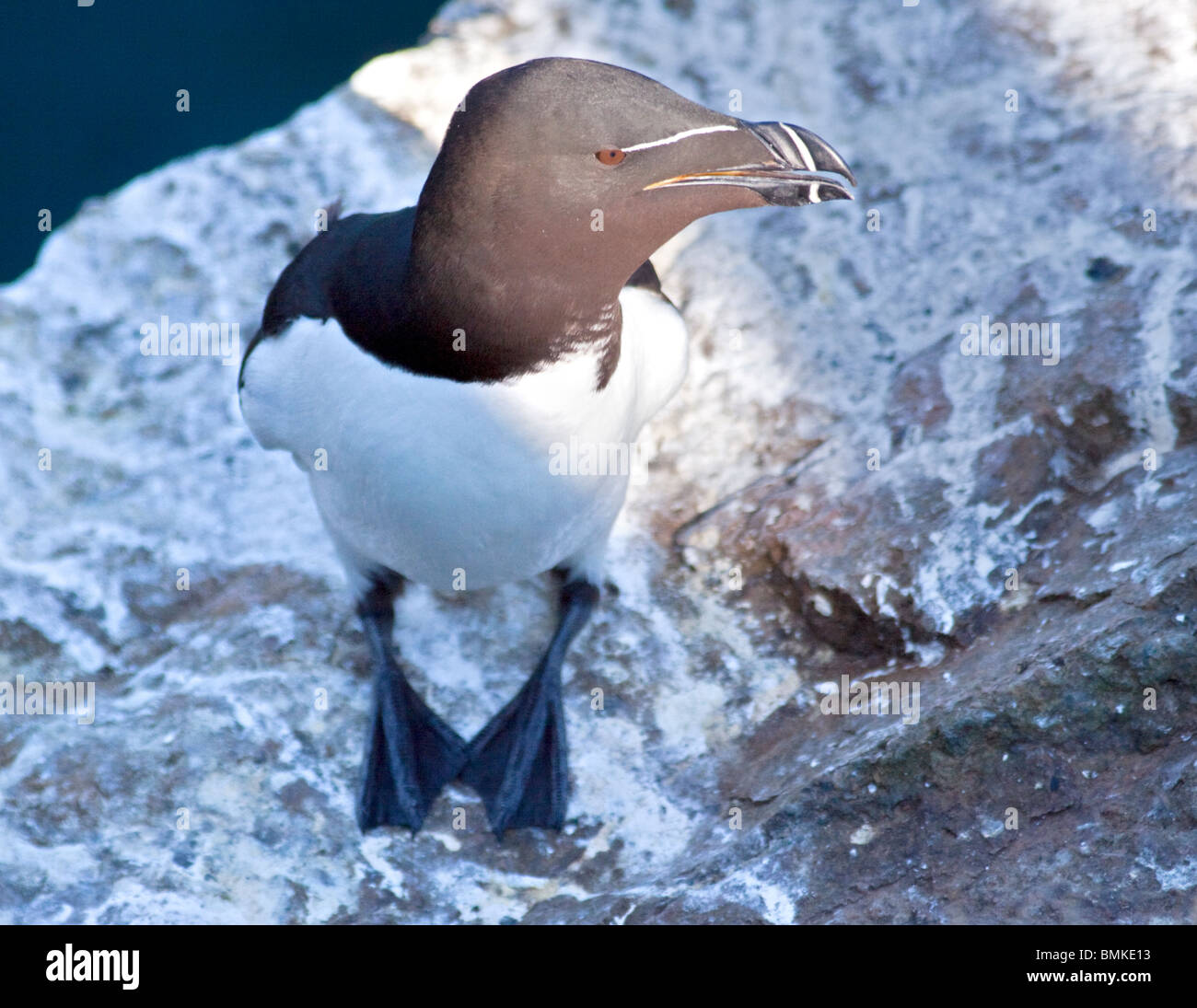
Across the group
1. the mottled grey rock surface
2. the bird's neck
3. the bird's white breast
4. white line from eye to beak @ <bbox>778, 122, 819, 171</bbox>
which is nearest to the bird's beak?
white line from eye to beak @ <bbox>778, 122, 819, 171</bbox>

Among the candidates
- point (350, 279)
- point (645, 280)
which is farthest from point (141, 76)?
point (350, 279)

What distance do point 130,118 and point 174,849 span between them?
448cm

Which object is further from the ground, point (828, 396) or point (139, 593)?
point (828, 396)

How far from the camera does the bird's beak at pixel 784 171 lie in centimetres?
249

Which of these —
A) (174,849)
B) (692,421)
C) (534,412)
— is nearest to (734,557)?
(692,421)

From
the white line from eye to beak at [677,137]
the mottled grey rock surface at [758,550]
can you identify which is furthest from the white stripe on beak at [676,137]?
the mottled grey rock surface at [758,550]

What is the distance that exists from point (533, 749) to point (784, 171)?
1.57 metres

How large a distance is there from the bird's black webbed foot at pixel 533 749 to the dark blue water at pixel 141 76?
4085mm

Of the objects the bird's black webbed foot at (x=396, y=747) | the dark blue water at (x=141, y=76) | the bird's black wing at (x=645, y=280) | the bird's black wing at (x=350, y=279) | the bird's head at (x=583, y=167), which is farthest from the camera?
the dark blue water at (x=141, y=76)

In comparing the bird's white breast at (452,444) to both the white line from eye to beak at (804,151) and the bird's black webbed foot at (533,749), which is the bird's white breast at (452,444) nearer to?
the bird's black webbed foot at (533,749)

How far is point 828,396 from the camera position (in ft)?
12.5

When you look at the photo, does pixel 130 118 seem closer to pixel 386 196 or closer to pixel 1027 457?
pixel 386 196

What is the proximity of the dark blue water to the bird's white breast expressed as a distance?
11.9ft

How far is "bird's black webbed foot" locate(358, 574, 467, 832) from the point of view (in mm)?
3059
